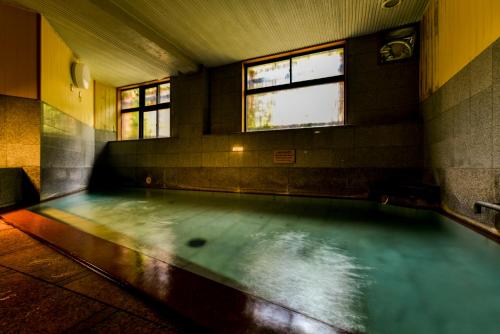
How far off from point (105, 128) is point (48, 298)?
774 centimetres

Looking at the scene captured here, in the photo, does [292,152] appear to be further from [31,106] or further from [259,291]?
[31,106]

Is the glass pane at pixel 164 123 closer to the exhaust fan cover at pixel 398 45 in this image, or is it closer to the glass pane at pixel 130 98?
the glass pane at pixel 130 98

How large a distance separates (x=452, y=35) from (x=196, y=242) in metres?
4.63

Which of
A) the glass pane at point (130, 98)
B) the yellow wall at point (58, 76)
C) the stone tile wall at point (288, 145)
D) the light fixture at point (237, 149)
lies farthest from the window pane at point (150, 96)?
the light fixture at point (237, 149)

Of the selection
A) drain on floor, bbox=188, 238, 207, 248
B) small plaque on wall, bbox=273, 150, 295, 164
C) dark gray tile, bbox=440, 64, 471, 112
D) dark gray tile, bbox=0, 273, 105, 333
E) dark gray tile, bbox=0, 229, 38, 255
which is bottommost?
drain on floor, bbox=188, 238, 207, 248

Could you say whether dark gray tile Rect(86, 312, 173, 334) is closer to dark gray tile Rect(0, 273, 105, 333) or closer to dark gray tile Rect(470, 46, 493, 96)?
dark gray tile Rect(0, 273, 105, 333)

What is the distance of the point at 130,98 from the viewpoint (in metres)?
8.10

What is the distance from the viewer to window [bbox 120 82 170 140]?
7.45m

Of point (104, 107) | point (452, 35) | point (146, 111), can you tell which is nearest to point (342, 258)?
point (452, 35)

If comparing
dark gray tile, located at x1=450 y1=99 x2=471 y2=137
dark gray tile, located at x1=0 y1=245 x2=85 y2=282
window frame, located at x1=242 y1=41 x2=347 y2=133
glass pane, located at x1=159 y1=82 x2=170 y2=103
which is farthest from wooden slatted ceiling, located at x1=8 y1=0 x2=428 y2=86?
dark gray tile, located at x1=0 y1=245 x2=85 y2=282

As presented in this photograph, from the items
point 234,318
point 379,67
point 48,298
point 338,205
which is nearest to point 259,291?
point 234,318

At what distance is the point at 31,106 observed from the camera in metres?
4.26

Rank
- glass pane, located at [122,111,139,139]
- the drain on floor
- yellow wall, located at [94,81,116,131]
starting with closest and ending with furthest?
the drain on floor < yellow wall, located at [94,81,116,131] < glass pane, located at [122,111,139,139]

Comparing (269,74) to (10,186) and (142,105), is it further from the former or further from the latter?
(10,186)
